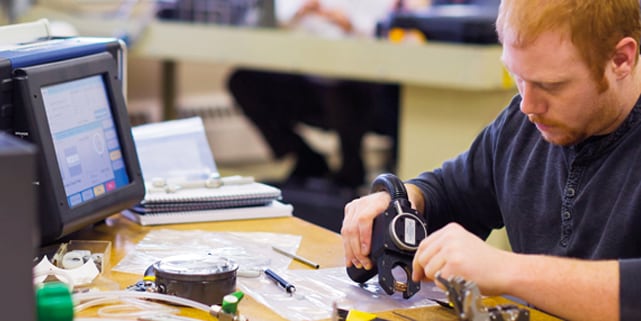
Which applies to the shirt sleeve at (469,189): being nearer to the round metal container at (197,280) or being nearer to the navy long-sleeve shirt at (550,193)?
the navy long-sleeve shirt at (550,193)

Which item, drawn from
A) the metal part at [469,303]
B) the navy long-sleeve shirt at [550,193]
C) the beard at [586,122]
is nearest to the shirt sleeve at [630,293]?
the navy long-sleeve shirt at [550,193]

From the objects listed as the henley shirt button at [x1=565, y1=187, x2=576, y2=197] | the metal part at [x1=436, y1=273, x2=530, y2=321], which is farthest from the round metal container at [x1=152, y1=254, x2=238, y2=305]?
the henley shirt button at [x1=565, y1=187, x2=576, y2=197]

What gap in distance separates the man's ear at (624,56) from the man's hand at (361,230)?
0.38m

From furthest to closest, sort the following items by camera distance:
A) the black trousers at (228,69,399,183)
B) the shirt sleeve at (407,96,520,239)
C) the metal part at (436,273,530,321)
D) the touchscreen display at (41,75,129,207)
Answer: the black trousers at (228,69,399,183) < the shirt sleeve at (407,96,520,239) < the touchscreen display at (41,75,129,207) < the metal part at (436,273,530,321)

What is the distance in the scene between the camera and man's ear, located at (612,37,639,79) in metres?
1.36

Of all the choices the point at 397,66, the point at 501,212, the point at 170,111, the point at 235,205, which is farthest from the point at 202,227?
the point at 170,111

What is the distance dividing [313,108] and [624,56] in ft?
10.7

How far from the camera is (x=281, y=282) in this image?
1.42 m

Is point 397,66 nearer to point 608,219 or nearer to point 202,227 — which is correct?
point 202,227

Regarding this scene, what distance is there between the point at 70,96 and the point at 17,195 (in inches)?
24.8

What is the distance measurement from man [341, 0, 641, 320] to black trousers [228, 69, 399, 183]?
105 inches

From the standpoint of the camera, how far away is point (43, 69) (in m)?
1.51

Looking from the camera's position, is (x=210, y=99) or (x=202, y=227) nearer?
(x=202, y=227)

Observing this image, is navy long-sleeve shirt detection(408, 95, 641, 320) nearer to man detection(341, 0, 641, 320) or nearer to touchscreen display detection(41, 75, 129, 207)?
man detection(341, 0, 641, 320)
